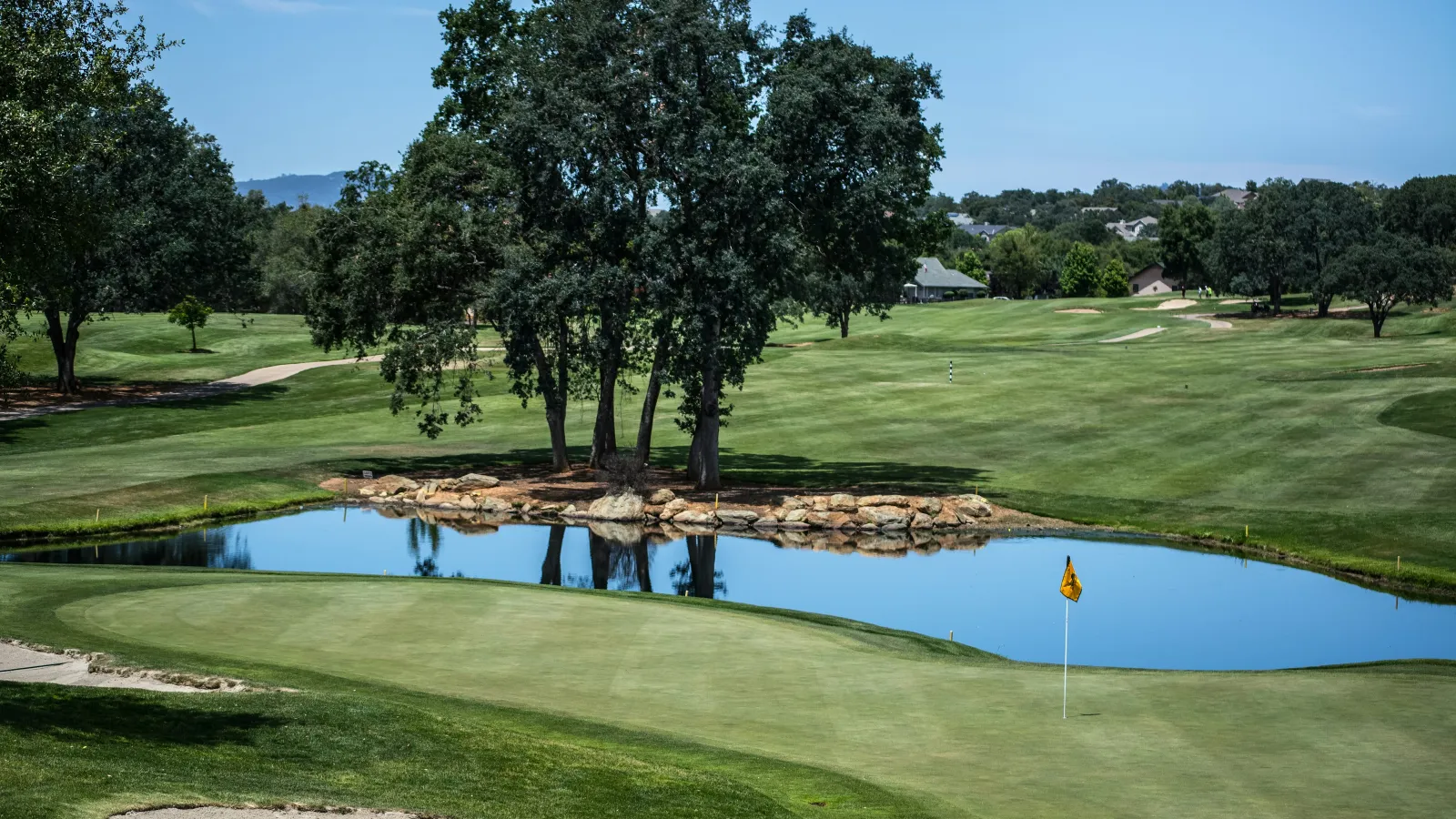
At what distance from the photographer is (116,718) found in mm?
15477

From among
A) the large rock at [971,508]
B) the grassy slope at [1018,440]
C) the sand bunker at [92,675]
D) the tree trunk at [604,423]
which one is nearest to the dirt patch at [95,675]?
the sand bunker at [92,675]

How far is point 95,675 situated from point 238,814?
7.50 metres

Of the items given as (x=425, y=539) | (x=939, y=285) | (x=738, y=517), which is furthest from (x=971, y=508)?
(x=939, y=285)

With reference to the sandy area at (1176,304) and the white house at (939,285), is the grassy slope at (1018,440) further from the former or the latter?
the white house at (939,285)

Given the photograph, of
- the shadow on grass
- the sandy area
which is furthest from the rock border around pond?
the sandy area

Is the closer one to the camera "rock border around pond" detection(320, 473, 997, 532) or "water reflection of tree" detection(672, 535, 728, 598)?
"water reflection of tree" detection(672, 535, 728, 598)

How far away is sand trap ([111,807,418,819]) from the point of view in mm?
11516

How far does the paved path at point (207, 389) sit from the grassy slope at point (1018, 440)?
2222 mm

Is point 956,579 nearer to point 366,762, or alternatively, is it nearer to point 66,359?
point 366,762

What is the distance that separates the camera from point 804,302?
157 feet

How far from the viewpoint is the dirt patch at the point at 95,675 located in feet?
58.1

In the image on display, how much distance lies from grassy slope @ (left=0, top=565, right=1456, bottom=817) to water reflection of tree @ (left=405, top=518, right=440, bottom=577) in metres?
10.8

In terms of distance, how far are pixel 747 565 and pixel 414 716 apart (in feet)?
75.5

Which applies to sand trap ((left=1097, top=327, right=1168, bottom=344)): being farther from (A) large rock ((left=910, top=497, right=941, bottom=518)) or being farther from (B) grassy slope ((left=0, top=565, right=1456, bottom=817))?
(B) grassy slope ((left=0, top=565, right=1456, bottom=817))
